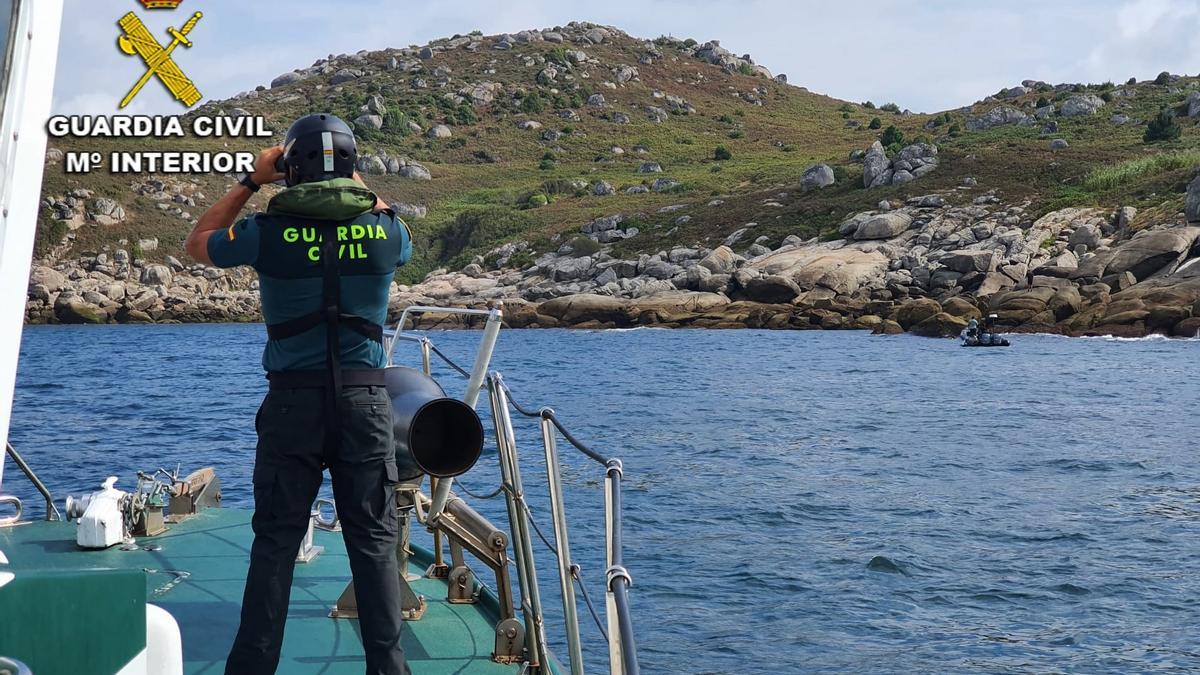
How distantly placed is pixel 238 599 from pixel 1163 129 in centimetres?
9240

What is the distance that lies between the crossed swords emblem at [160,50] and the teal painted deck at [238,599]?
764cm

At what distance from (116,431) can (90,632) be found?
1007 inches

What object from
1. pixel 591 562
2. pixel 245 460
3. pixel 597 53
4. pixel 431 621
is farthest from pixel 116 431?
pixel 597 53

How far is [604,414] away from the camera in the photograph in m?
29.6

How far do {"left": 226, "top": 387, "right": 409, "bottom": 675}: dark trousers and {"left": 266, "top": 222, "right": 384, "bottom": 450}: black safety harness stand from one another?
2 centimetres

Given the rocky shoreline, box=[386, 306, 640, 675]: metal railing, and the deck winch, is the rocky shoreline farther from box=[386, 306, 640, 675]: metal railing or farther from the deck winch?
box=[386, 306, 640, 675]: metal railing

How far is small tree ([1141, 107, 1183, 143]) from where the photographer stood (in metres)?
85.9

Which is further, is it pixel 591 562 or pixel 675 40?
pixel 675 40

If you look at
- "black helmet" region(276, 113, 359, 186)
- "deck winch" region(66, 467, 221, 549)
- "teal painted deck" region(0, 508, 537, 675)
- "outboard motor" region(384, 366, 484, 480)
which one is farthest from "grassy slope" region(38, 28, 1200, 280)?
"black helmet" region(276, 113, 359, 186)

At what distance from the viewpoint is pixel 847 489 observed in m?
19.0

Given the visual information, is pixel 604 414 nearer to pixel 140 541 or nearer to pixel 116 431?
pixel 116 431

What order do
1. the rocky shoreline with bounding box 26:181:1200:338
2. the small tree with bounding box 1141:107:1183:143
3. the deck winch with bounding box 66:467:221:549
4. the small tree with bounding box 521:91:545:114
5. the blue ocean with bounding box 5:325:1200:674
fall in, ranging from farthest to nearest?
1. the small tree with bounding box 521:91:545:114
2. the small tree with bounding box 1141:107:1183:143
3. the rocky shoreline with bounding box 26:181:1200:338
4. the blue ocean with bounding box 5:325:1200:674
5. the deck winch with bounding box 66:467:221:549

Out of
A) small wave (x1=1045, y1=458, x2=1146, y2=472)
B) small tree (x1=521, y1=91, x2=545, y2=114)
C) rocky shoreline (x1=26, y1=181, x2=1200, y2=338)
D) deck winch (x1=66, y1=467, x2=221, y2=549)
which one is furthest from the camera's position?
small tree (x1=521, y1=91, x2=545, y2=114)

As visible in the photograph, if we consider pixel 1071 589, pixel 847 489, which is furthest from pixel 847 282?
pixel 1071 589
